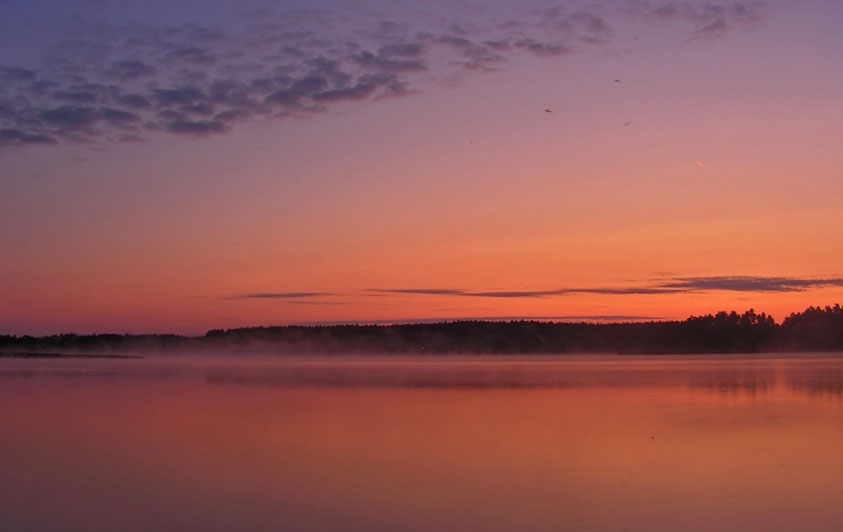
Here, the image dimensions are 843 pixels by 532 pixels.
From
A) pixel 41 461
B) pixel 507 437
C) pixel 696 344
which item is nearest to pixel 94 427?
pixel 41 461

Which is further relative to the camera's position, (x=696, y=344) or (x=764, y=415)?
(x=696, y=344)

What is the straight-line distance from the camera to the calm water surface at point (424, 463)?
5.65m

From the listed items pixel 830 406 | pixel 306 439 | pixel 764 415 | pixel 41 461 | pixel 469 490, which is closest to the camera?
pixel 469 490

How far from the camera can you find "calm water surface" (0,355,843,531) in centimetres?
565

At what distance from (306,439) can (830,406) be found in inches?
285

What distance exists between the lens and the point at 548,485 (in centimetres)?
654

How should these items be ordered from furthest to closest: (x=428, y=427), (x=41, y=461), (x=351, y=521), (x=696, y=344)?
1. (x=696, y=344)
2. (x=428, y=427)
3. (x=41, y=461)
4. (x=351, y=521)

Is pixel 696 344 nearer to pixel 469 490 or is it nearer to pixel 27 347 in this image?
pixel 27 347

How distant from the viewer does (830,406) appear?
38.7 ft

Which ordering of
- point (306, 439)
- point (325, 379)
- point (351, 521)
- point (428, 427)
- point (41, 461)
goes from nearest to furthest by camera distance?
point (351, 521) → point (41, 461) → point (306, 439) → point (428, 427) → point (325, 379)

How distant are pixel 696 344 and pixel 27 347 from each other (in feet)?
142

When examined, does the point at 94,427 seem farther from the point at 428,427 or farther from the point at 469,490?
the point at 469,490

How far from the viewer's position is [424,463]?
24.3ft


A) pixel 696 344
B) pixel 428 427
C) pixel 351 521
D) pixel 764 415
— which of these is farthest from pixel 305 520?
pixel 696 344
